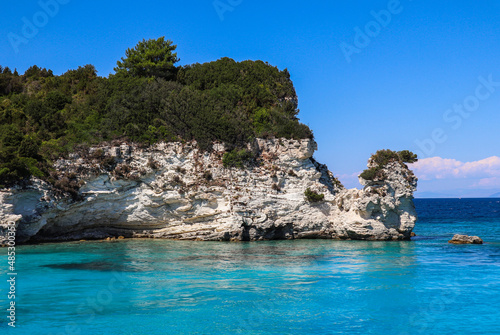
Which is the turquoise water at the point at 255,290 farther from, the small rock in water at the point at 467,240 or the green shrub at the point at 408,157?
the green shrub at the point at 408,157

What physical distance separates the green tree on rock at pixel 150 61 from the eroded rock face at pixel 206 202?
1474 cm

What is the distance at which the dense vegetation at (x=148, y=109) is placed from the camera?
35.7m

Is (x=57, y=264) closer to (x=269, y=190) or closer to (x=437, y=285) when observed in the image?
(x=269, y=190)

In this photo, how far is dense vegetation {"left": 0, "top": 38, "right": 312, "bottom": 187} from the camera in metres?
35.7

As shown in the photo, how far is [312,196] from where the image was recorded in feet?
116

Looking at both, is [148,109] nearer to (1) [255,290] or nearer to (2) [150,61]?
(2) [150,61]

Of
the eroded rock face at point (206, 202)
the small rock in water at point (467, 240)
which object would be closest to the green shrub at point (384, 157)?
the eroded rock face at point (206, 202)

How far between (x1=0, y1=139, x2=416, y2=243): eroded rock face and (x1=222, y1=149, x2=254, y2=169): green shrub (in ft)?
1.45

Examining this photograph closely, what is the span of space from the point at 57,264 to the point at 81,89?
2951 centimetres

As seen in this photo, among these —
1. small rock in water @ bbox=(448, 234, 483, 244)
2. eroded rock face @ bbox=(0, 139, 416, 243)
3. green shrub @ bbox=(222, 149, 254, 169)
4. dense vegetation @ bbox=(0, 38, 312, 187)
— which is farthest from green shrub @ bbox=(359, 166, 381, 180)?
green shrub @ bbox=(222, 149, 254, 169)

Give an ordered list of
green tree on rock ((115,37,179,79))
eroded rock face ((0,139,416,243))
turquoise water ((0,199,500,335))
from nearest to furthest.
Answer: turquoise water ((0,199,500,335)) < eroded rock face ((0,139,416,243)) < green tree on rock ((115,37,179,79))

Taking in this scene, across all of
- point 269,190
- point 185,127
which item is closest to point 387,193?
point 269,190

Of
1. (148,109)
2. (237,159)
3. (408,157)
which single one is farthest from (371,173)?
(148,109)

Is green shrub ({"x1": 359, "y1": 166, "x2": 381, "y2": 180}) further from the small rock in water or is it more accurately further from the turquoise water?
the small rock in water
